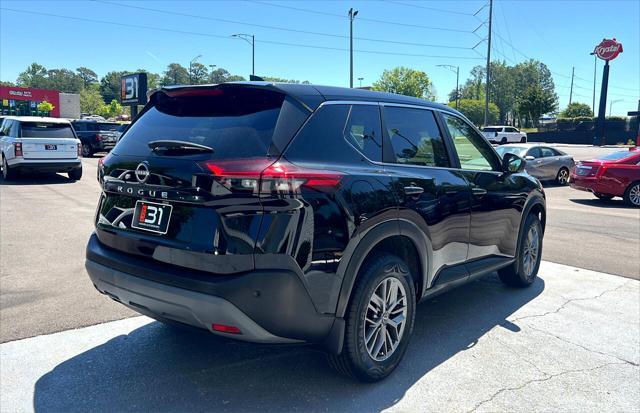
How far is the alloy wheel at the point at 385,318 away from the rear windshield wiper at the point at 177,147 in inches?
54.1

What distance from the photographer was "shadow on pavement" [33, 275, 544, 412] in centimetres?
307

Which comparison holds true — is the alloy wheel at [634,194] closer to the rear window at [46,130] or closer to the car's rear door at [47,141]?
the car's rear door at [47,141]

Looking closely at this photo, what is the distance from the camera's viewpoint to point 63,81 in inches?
5910

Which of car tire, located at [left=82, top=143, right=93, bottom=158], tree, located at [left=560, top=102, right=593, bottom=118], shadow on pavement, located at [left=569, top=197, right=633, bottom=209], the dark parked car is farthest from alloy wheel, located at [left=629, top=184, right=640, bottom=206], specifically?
tree, located at [left=560, top=102, right=593, bottom=118]

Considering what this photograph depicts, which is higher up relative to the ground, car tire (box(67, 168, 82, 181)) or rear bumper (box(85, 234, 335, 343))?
rear bumper (box(85, 234, 335, 343))

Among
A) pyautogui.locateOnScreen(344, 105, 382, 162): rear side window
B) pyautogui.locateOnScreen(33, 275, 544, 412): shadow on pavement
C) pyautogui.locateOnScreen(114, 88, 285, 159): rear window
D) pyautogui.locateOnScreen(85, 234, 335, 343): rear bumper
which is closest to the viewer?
pyautogui.locateOnScreen(85, 234, 335, 343): rear bumper

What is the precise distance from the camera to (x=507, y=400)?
3199 mm

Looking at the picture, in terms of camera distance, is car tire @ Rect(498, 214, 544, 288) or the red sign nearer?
car tire @ Rect(498, 214, 544, 288)

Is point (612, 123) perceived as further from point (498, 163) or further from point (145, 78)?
point (498, 163)

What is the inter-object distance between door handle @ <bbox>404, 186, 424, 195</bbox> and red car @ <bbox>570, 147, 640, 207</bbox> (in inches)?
454

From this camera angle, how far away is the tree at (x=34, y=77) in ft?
481

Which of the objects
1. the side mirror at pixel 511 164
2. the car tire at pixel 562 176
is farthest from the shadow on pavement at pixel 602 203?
the side mirror at pixel 511 164

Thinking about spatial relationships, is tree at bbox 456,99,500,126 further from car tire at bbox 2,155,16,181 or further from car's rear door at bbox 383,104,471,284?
car's rear door at bbox 383,104,471,284

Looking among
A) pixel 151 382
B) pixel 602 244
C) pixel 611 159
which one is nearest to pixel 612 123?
pixel 611 159
